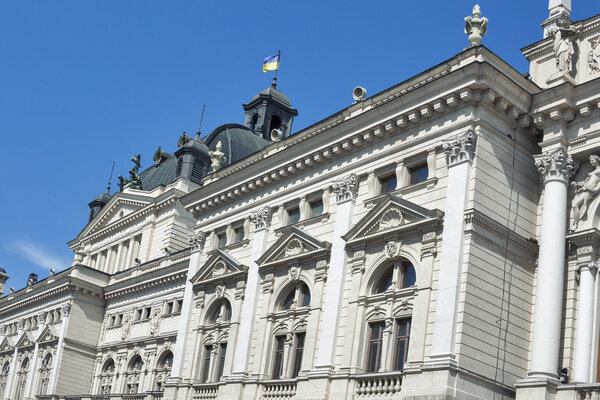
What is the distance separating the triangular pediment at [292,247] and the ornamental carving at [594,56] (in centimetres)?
1186

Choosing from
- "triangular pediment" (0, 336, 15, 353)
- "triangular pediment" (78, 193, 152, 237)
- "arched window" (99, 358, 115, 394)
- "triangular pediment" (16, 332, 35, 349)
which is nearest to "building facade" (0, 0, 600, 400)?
"arched window" (99, 358, 115, 394)

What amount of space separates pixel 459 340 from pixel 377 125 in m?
9.46

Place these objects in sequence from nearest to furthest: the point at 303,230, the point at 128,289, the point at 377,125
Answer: the point at 377,125
the point at 303,230
the point at 128,289

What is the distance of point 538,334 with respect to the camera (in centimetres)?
2688

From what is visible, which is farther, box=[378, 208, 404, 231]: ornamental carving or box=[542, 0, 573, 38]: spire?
box=[542, 0, 573, 38]: spire

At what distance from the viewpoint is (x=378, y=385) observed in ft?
93.3

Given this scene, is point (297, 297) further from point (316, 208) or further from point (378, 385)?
point (378, 385)

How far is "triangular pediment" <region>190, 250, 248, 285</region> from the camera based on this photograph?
3803cm

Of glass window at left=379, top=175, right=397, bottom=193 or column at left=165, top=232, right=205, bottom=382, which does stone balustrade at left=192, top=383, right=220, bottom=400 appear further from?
glass window at left=379, top=175, right=397, bottom=193

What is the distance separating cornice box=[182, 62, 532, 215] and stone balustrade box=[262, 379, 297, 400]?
9.12m

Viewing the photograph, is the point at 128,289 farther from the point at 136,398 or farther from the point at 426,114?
the point at 426,114

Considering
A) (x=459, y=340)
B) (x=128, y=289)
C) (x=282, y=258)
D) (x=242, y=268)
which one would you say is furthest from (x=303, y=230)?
(x=128, y=289)

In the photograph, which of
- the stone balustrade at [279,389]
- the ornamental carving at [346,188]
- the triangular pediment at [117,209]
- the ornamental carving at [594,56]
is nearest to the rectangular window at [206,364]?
the stone balustrade at [279,389]

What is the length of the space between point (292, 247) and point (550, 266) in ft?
37.6
